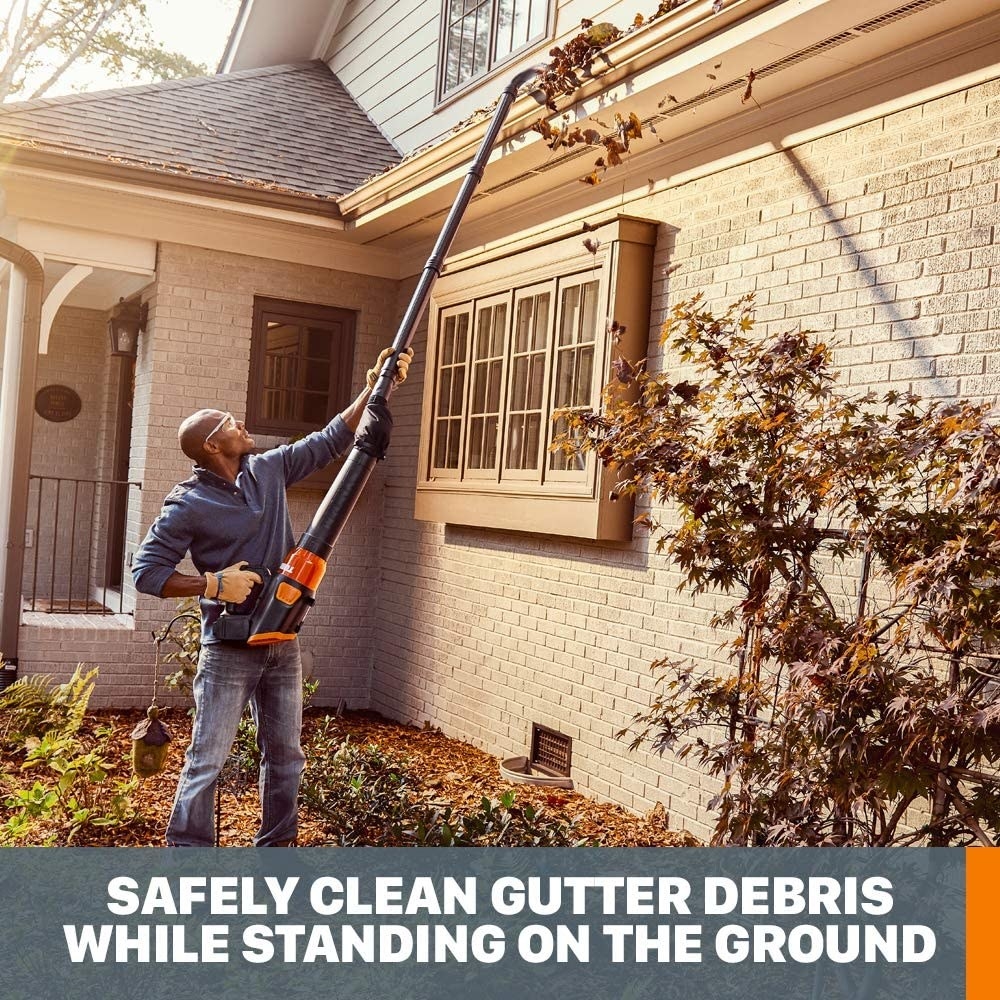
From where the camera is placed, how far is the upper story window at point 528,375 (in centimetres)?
669

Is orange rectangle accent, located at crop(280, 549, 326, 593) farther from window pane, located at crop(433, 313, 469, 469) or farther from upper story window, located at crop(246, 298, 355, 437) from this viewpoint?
upper story window, located at crop(246, 298, 355, 437)

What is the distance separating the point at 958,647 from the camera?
344 centimetres

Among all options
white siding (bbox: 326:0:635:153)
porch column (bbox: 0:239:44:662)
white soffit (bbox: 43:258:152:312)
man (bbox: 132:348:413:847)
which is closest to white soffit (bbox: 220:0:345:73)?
white siding (bbox: 326:0:635:153)

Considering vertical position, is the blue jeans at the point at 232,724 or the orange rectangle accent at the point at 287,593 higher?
the orange rectangle accent at the point at 287,593

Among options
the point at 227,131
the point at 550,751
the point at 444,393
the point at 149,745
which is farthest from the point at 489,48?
the point at 149,745

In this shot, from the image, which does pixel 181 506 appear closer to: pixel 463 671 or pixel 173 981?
pixel 173 981

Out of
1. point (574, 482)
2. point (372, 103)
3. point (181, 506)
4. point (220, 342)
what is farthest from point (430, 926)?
point (372, 103)

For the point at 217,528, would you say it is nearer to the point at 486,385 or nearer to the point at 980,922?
the point at 980,922

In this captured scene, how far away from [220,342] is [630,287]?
13.7 ft

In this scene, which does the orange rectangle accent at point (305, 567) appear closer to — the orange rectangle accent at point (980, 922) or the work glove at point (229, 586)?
the work glove at point (229, 586)

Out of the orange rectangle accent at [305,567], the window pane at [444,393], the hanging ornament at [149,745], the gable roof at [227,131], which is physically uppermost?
the gable roof at [227,131]

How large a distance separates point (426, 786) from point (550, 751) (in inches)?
36.9

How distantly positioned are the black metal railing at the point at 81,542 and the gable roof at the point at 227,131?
3.59 m

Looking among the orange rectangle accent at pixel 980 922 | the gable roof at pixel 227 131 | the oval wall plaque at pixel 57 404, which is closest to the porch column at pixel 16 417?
the gable roof at pixel 227 131
